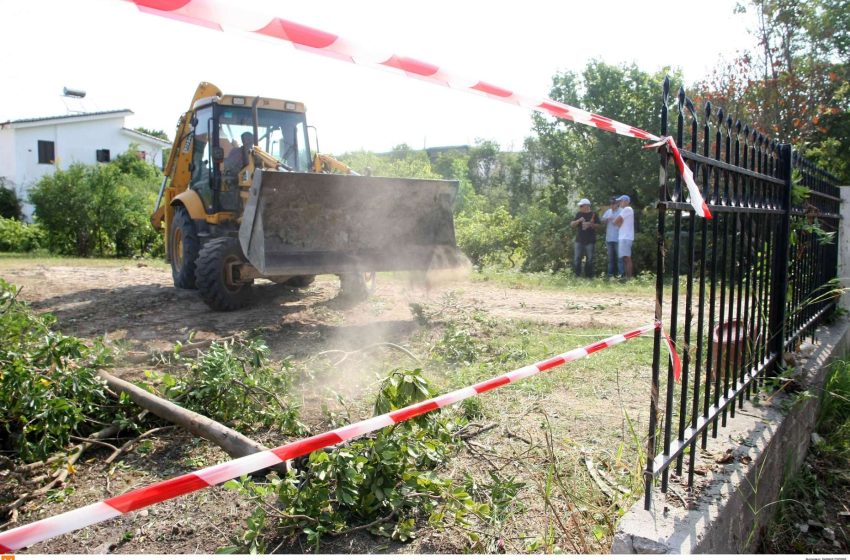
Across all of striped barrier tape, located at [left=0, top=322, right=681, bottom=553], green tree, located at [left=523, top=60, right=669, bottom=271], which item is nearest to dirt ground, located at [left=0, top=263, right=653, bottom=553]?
striped barrier tape, located at [left=0, top=322, right=681, bottom=553]

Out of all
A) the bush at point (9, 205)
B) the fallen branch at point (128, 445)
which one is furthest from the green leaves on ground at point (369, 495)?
the bush at point (9, 205)

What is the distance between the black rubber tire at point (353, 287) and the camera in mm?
8828

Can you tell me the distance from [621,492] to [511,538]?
0.53 meters

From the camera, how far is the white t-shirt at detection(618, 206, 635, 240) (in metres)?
12.8

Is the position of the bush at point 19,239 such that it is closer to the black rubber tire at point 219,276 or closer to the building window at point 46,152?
the building window at point 46,152

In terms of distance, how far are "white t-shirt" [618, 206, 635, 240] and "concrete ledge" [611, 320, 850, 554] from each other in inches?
352

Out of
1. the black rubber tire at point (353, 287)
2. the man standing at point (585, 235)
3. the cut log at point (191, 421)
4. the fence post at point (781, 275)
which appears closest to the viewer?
the cut log at point (191, 421)

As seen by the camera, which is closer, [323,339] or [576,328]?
[323,339]

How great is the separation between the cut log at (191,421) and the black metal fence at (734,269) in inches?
80.5

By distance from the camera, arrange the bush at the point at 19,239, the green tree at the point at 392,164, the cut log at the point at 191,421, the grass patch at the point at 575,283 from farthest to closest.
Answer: the green tree at the point at 392,164 → the bush at the point at 19,239 → the grass patch at the point at 575,283 → the cut log at the point at 191,421

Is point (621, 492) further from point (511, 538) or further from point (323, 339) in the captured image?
point (323, 339)

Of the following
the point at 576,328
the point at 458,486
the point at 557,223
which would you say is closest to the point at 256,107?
the point at 576,328

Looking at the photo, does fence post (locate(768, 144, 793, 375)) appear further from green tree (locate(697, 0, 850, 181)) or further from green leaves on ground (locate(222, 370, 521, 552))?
green tree (locate(697, 0, 850, 181))

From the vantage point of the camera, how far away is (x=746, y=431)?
3082 millimetres
